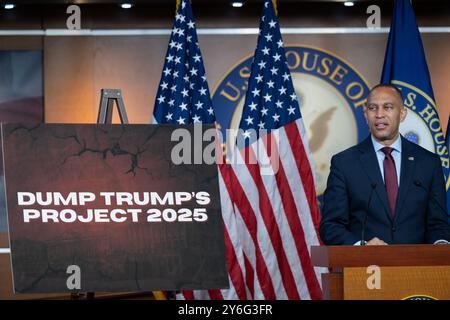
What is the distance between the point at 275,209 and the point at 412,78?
1.49 meters

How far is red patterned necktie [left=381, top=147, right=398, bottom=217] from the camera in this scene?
4089 mm

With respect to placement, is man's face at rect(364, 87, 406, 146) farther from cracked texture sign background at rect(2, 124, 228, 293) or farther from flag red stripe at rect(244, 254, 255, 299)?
flag red stripe at rect(244, 254, 255, 299)

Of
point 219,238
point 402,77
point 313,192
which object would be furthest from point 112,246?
point 402,77

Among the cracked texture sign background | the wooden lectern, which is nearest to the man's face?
the wooden lectern

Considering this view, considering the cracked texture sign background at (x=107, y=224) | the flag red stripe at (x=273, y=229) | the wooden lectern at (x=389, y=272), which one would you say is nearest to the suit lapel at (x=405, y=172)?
the wooden lectern at (x=389, y=272)

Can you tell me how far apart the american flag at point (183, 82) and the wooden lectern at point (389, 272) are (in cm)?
299

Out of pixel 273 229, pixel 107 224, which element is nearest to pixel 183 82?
pixel 273 229

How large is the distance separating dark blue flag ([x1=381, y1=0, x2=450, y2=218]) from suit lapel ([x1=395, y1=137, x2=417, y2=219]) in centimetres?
201

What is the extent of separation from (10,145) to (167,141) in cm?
62

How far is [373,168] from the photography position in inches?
162

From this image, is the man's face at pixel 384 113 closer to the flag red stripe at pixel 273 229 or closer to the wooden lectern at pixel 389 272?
the wooden lectern at pixel 389 272

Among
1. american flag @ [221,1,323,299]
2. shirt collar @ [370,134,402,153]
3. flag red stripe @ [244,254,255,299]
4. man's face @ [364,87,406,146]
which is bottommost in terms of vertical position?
flag red stripe @ [244,254,255,299]

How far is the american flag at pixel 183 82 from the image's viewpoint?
238 inches
